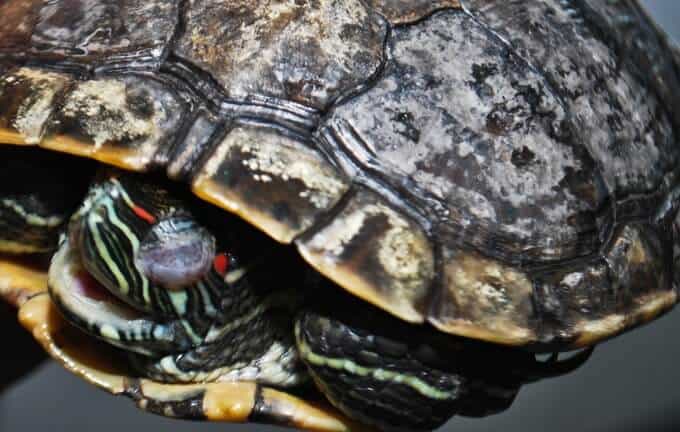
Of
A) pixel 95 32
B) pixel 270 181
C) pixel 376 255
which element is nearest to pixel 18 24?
pixel 95 32

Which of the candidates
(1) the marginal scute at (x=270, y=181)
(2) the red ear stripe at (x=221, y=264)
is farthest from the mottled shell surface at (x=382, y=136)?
(2) the red ear stripe at (x=221, y=264)

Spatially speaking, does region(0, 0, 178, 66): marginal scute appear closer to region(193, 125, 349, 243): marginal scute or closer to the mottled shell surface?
the mottled shell surface

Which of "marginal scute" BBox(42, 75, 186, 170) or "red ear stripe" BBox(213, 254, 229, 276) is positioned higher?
"marginal scute" BBox(42, 75, 186, 170)

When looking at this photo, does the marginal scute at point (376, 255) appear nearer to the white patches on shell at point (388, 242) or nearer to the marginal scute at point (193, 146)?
the white patches on shell at point (388, 242)

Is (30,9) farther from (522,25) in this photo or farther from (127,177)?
(522,25)

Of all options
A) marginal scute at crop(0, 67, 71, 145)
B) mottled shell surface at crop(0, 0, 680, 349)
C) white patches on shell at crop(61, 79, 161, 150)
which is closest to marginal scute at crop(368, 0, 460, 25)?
mottled shell surface at crop(0, 0, 680, 349)

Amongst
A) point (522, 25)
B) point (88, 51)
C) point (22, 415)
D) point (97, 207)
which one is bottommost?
A: point (22, 415)

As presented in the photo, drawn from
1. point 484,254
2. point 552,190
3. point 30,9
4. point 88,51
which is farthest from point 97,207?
point 552,190

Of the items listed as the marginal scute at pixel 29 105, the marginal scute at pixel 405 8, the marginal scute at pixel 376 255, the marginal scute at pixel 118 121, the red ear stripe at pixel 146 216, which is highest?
the marginal scute at pixel 405 8
